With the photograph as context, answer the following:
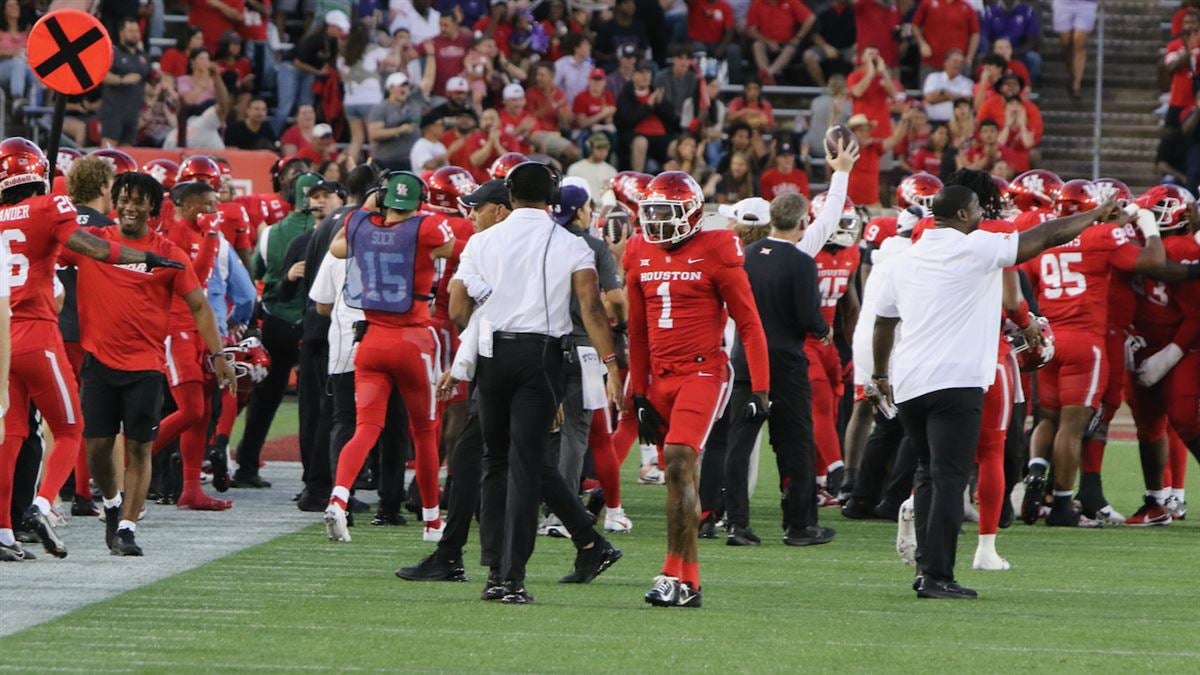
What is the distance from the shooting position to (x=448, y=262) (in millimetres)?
11047

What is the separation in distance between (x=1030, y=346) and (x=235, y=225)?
20.3ft

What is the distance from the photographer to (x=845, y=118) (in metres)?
22.9

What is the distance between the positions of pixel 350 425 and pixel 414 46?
1281 cm

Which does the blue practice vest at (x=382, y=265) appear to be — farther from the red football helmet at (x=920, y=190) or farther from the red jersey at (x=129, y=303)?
the red football helmet at (x=920, y=190)

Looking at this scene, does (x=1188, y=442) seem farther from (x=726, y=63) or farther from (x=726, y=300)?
(x=726, y=63)

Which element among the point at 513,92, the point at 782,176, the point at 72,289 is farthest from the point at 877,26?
the point at 72,289

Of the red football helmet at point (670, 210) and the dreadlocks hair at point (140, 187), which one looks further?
the dreadlocks hair at point (140, 187)

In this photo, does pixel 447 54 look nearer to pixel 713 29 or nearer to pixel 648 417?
pixel 713 29

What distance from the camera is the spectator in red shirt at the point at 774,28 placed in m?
25.0

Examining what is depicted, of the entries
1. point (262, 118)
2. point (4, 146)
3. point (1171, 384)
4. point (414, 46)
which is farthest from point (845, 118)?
point (4, 146)

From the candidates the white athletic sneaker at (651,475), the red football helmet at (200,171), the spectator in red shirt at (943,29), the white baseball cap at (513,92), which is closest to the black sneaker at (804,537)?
the white athletic sneaker at (651,475)

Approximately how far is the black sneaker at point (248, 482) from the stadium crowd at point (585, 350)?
2 cm

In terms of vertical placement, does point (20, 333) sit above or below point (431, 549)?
above

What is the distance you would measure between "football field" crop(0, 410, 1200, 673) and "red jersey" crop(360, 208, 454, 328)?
3.92 feet
